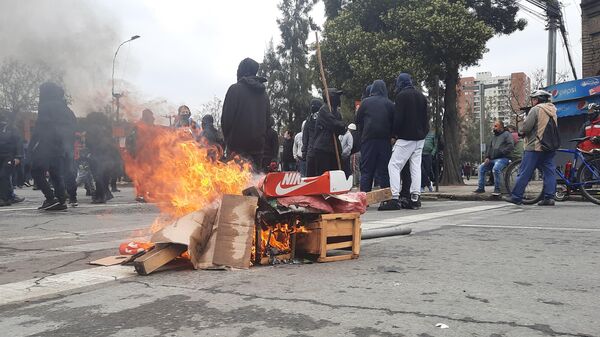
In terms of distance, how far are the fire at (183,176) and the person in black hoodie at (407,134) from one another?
4.13m

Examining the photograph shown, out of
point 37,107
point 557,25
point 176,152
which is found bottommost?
point 176,152

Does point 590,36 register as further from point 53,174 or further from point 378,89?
point 53,174

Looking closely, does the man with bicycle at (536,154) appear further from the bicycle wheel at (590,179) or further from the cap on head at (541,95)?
the bicycle wheel at (590,179)

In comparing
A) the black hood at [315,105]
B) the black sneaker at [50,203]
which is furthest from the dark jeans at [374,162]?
the black sneaker at [50,203]

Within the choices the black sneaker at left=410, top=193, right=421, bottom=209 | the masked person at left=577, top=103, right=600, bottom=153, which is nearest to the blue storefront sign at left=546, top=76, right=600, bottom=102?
the masked person at left=577, top=103, right=600, bottom=153

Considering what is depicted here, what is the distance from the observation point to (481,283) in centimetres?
312

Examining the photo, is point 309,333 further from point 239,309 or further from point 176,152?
point 176,152

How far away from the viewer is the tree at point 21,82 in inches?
254

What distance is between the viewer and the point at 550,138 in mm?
8258

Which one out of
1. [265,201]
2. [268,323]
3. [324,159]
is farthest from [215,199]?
[324,159]


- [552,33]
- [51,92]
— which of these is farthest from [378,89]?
[552,33]

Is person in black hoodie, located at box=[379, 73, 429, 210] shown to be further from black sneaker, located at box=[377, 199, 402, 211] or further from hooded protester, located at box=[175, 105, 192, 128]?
hooded protester, located at box=[175, 105, 192, 128]

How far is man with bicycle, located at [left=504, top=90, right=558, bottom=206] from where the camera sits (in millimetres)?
8328

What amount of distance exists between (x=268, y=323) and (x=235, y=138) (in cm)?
349
